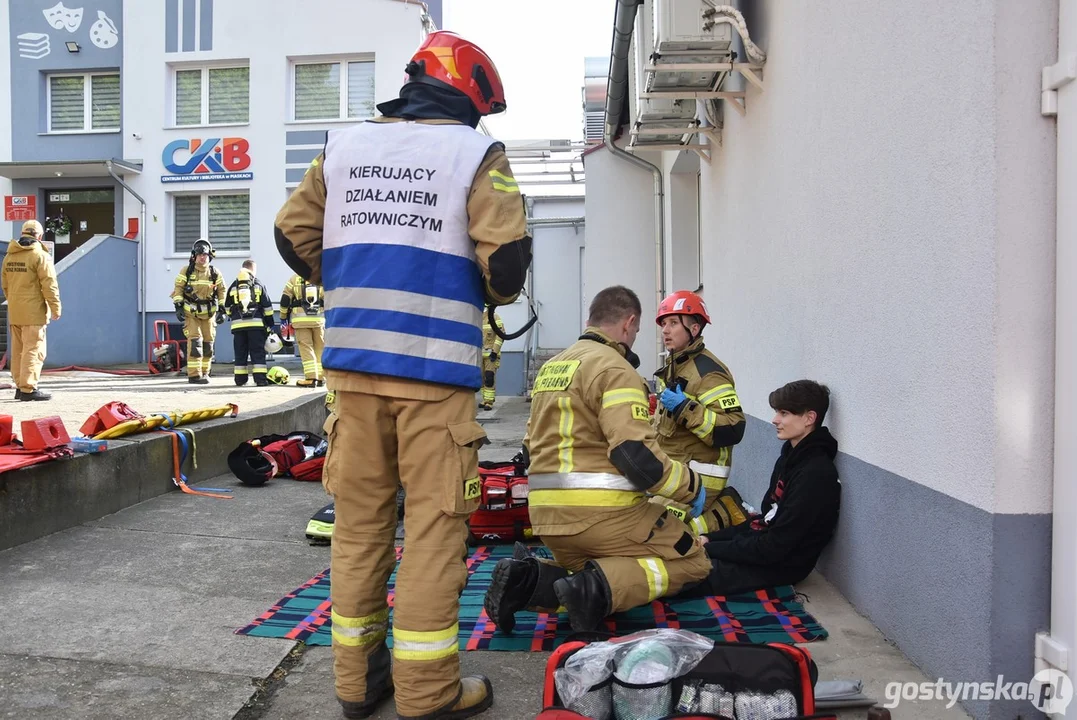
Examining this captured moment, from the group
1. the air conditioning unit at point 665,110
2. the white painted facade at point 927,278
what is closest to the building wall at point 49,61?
the air conditioning unit at point 665,110

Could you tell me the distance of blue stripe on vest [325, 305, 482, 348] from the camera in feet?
8.89

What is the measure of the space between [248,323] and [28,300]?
3.74 m

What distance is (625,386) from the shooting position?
3.41 metres

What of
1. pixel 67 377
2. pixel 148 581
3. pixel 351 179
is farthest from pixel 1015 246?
pixel 67 377

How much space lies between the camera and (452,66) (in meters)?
2.94

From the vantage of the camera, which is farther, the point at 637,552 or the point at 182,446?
the point at 182,446

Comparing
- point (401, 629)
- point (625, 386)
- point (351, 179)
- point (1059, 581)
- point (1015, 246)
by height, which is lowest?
point (401, 629)

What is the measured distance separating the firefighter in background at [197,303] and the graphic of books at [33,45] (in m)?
11.2

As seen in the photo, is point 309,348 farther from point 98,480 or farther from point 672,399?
point 672,399

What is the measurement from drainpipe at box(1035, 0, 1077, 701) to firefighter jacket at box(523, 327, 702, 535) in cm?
134

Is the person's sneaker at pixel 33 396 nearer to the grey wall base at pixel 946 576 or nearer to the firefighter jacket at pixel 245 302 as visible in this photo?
the firefighter jacket at pixel 245 302

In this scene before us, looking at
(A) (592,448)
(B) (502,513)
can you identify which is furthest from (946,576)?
(B) (502,513)

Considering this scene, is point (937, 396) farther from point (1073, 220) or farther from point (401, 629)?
point (401, 629)

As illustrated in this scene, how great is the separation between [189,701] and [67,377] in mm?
12895
